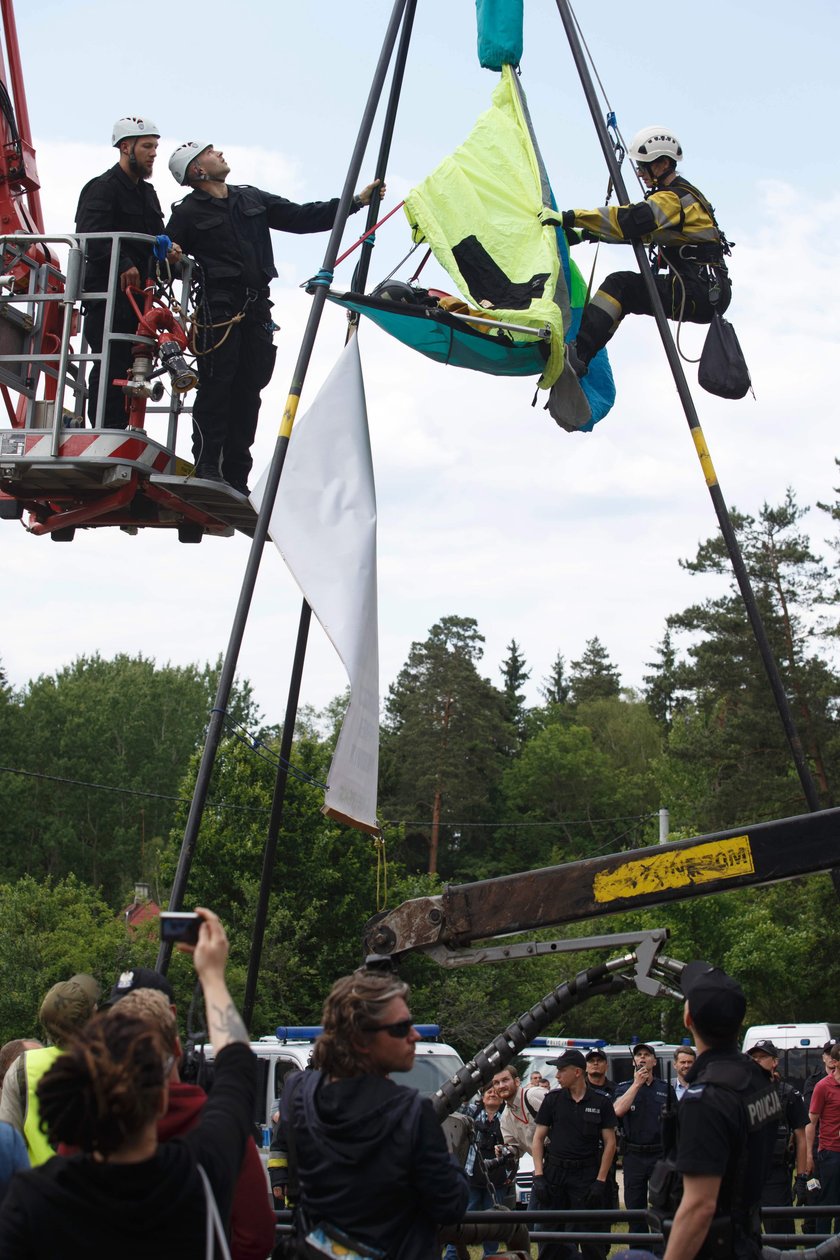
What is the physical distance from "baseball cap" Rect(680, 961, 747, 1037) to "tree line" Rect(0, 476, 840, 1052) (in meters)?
6.77

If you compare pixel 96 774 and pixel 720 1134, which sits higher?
pixel 96 774

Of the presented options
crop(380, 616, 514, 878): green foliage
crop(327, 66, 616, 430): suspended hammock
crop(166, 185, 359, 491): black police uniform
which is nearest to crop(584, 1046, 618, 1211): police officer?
crop(327, 66, 616, 430): suspended hammock

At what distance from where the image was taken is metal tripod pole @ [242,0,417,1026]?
340 inches

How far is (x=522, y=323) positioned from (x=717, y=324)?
118cm

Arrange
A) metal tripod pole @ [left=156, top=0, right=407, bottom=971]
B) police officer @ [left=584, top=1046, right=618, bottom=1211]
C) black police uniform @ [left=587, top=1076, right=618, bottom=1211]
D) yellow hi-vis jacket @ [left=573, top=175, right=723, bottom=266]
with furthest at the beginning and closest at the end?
police officer @ [left=584, top=1046, right=618, bottom=1211], black police uniform @ [left=587, top=1076, right=618, bottom=1211], yellow hi-vis jacket @ [left=573, top=175, right=723, bottom=266], metal tripod pole @ [left=156, top=0, right=407, bottom=971]

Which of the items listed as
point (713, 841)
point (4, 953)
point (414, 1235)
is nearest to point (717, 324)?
point (713, 841)

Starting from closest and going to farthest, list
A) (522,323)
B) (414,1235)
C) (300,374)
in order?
(414,1235) → (300,374) → (522,323)

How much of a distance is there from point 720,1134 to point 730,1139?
0.06 m

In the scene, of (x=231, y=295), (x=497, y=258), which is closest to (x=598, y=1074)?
(x=497, y=258)

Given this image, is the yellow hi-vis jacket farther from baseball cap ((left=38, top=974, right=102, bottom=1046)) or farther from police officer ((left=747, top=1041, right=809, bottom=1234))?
police officer ((left=747, top=1041, right=809, bottom=1234))

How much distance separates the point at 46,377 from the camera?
36.0 feet

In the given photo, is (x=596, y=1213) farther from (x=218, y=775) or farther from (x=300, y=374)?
(x=218, y=775)

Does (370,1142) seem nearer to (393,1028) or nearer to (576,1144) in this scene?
(393,1028)

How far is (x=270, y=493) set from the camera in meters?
7.71
